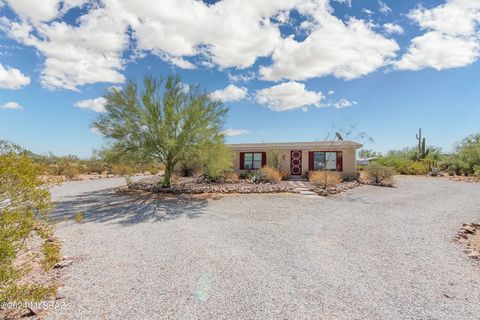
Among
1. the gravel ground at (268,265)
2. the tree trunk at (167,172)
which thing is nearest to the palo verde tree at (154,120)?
the tree trunk at (167,172)

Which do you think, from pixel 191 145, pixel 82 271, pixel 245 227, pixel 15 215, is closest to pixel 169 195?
pixel 191 145

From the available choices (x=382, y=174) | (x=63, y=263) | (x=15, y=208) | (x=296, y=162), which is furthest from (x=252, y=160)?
(x=15, y=208)

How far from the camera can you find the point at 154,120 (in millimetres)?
12273

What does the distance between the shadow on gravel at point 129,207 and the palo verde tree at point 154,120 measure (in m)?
2.01

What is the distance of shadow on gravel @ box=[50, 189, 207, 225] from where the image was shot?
860 centimetres

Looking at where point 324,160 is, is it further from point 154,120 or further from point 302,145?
point 154,120

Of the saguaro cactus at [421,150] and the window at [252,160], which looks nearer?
the window at [252,160]

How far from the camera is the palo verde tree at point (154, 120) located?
12203mm

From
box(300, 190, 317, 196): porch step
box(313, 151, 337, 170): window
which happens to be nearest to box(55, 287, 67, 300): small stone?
box(300, 190, 317, 196): porch step

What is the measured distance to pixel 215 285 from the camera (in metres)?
4.15

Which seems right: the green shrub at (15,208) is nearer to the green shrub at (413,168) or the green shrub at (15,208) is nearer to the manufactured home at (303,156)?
the manufactured home at (303,156)

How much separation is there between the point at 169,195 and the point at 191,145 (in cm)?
250

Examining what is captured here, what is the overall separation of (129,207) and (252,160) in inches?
442

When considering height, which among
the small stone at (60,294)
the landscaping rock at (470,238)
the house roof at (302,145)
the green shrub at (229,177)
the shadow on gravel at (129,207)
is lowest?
the landscaping rock at (470,238)
